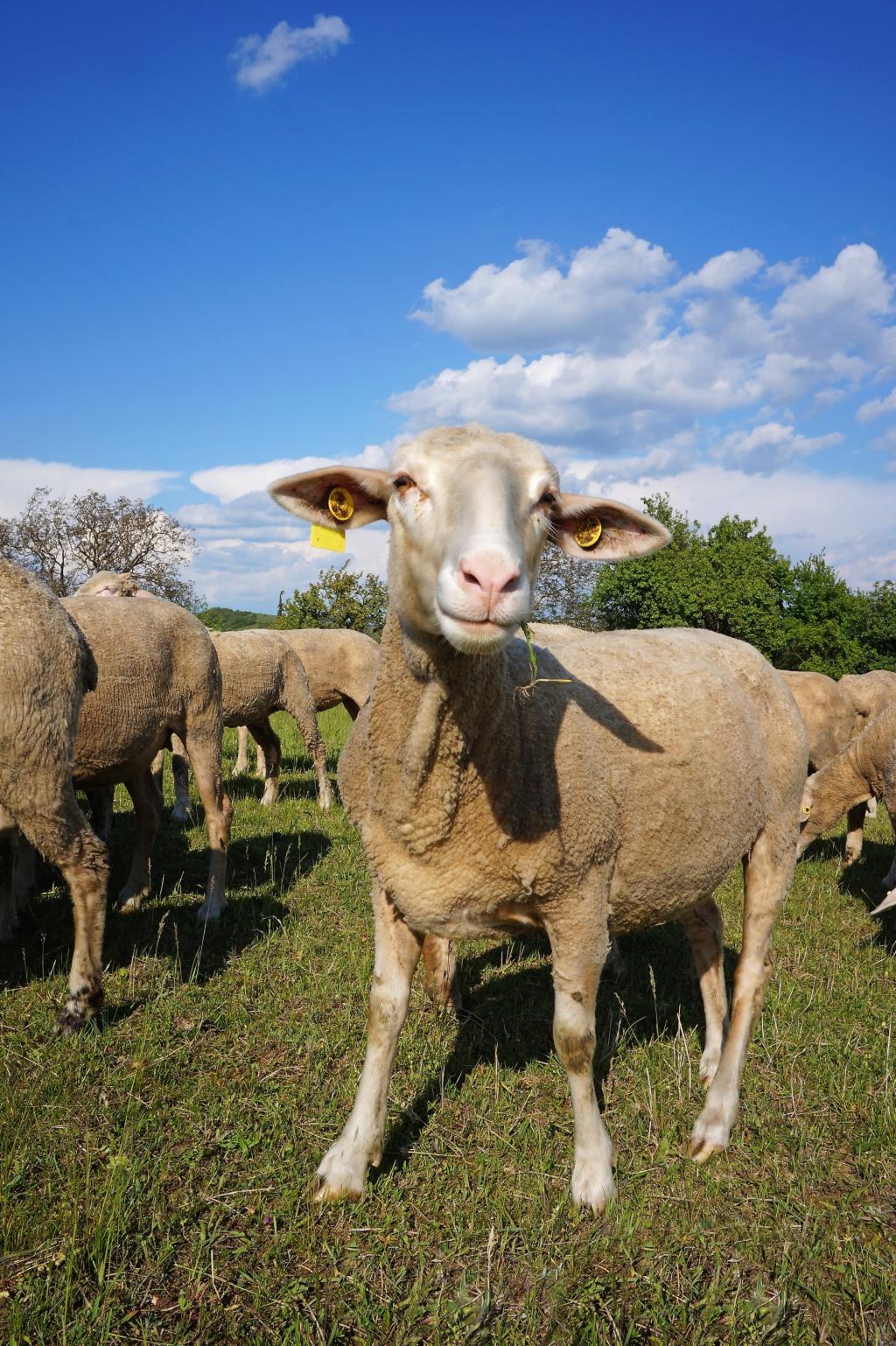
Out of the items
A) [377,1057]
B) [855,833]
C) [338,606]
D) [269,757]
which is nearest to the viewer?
[377,1057]

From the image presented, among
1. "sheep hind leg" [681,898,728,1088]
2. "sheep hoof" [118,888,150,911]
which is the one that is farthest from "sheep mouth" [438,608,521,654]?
"sheep hoof" [118,888,150,911]

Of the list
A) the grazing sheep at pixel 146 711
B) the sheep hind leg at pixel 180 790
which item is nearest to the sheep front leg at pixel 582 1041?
the grazing sheep at pixel 146 711

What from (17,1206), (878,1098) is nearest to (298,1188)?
(17,1206)

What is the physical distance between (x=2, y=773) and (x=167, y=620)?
2.80 m

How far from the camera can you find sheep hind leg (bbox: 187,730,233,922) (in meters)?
6.34

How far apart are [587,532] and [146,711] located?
426 centimetres

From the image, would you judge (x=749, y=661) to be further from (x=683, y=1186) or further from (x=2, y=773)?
(x=2, y=773)

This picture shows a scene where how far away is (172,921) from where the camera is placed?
231 inches

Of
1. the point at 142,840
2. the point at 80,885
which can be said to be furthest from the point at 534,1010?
the point at 142,840

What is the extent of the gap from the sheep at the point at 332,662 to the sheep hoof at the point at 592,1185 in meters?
9.91

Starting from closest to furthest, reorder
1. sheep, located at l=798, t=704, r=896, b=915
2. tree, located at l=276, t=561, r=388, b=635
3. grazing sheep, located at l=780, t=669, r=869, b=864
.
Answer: sheep, located at l=798, t=704, r=896, b=915 < grazing sheep, located at l=780, t=669, r=869, b=864 < tree, located at l=276, t=561, r=388, b=635

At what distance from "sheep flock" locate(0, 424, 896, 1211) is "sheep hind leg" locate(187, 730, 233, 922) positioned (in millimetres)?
1468

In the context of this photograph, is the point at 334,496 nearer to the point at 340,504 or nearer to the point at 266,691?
the point at 340,504

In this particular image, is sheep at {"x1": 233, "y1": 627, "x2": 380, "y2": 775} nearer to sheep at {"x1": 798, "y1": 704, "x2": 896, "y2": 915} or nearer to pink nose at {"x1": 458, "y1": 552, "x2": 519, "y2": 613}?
sheep at {"x1": 798, "y1": 704, "x2": 896, "y2": 915}
